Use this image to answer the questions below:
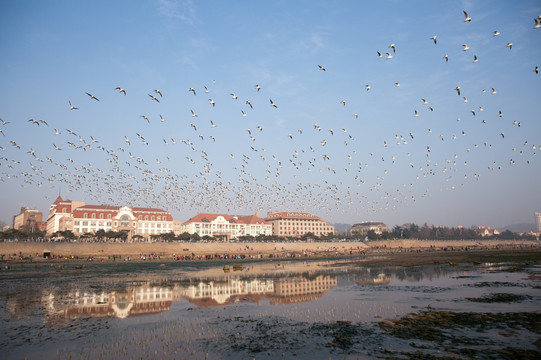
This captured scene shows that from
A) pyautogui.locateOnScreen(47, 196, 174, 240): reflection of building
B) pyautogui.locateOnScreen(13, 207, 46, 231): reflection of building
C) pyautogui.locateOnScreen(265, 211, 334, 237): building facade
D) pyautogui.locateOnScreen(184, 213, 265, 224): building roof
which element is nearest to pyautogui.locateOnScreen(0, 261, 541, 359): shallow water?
pyautogui.locateOnScreen(47, 196, 174, 240): reflection of building

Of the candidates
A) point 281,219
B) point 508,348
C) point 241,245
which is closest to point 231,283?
point 508,348

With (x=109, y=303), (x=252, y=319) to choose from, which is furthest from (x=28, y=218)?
(x=252, y=319)

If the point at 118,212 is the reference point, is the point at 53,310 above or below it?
below

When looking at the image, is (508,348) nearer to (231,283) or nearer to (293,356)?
(293,356)

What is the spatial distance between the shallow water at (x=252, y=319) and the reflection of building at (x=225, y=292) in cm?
8

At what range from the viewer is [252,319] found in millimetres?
17250

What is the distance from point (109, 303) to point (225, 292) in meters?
8.43

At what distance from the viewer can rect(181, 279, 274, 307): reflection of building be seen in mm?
22984

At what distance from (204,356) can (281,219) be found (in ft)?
582

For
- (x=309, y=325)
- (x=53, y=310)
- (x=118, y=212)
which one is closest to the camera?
(x=309, y=325)

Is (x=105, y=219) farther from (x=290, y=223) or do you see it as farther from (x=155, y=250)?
(x=290, y=223)

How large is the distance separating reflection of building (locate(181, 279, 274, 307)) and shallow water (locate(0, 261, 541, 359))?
8 centimetres

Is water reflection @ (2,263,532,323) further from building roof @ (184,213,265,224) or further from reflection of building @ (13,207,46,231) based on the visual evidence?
reflection of building @ (13,207,46,231)

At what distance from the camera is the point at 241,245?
104 meters
